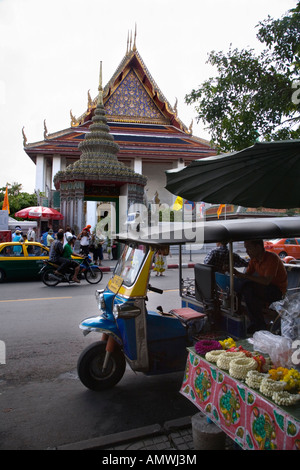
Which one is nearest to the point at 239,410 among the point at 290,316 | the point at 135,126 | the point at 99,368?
the point at 290,316

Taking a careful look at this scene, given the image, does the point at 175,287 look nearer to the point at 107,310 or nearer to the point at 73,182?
the point at 107,310

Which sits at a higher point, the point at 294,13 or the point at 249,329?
the point at 294,13

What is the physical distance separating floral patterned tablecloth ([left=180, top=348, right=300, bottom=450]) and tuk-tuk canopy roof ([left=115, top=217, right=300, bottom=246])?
0.99 m

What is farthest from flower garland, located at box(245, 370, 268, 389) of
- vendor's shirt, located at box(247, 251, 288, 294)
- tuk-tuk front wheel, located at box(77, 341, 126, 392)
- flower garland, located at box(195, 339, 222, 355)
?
vendor's shirt, located at box(247, 251, 288, 294)

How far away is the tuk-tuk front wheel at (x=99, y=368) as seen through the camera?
3.58 metres

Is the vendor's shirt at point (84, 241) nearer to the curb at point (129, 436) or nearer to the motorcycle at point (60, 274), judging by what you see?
the motorcycle at point (60, 274)

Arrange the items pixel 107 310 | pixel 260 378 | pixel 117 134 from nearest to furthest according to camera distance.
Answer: pixel 260 378 < pixel 107 310 < pixel 117 134

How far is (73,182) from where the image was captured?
1666 cm

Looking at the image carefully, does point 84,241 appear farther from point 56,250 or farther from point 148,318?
point 148,318

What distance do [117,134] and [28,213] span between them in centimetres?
1473

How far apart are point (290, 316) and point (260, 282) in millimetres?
1584

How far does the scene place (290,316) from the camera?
8.86ft

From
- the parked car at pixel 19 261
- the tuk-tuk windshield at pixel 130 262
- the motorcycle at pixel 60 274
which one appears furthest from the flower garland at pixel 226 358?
the parked car at pixel 19 261
